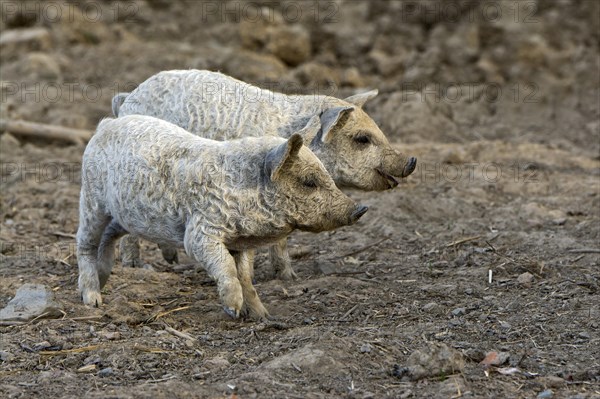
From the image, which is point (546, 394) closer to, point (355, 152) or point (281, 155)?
point (281, 155)

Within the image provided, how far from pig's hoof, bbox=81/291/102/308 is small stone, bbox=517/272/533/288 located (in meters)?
3.22

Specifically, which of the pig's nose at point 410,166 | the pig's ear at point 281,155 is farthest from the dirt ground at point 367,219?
the pig's ear at point 281,155

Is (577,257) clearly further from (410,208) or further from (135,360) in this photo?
(135,360)

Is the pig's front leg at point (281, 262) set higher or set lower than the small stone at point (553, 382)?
lower

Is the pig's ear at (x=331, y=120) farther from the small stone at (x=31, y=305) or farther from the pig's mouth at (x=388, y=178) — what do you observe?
the small stone at (x=31, y=305)

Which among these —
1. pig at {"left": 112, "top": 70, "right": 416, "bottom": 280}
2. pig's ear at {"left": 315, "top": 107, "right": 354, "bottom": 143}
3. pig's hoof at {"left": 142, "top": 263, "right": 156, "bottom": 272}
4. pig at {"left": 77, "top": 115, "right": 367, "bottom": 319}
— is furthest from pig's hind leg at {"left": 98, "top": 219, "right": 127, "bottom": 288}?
pig's ear at {"left": 315, "top": 107, "right": 354, "bottom": 143}

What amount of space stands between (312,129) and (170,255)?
6.14ft

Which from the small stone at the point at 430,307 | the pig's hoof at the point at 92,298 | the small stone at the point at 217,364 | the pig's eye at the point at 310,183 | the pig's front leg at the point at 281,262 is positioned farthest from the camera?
the pig's front leg at the point at 281,262

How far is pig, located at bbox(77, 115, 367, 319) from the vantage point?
7.20m

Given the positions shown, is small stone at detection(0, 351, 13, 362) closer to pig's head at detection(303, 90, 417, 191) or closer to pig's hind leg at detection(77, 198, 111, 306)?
pig's hind leg at detection(77, 198, 111, 306)

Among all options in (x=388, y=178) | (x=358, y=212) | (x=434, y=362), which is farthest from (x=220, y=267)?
(x=388, y=178)

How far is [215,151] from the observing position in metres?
7.46

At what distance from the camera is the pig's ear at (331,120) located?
854 centimetres

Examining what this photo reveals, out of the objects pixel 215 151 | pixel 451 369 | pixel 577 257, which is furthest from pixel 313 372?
pixel 577 257
